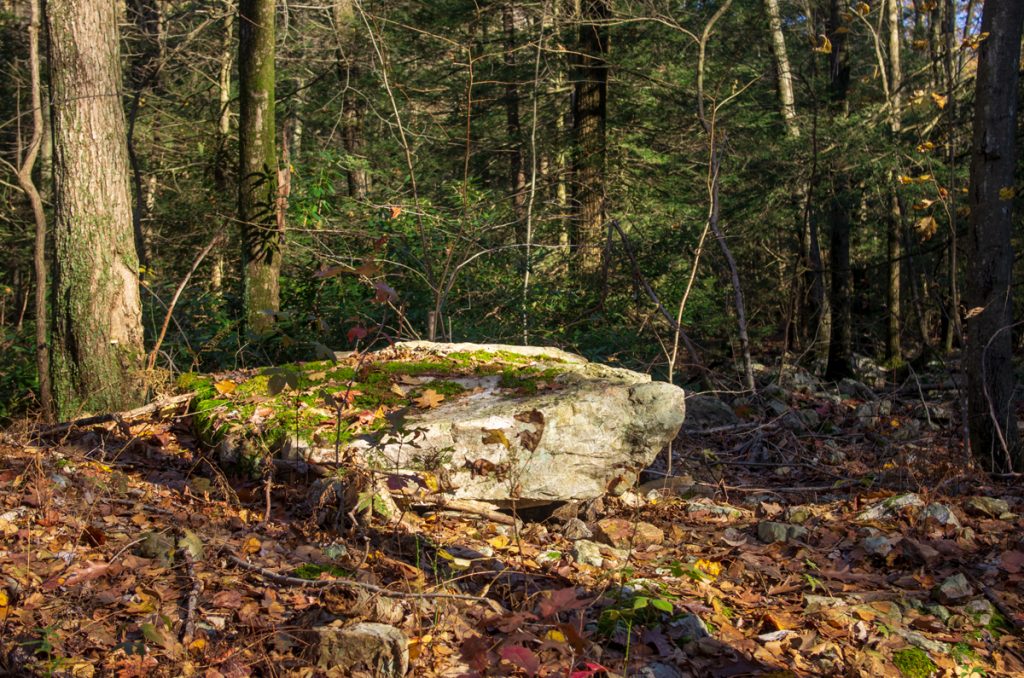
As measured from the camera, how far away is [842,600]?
4.04 meters

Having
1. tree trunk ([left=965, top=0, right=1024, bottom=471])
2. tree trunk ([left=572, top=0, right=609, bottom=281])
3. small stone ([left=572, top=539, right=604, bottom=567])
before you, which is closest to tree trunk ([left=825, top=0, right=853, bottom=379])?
tree trunk ([left=572, top=0, right=609, bottom=281])

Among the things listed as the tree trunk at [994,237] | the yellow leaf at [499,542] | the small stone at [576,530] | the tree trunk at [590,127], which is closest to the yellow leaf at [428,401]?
the yellow leaf at [499,542]

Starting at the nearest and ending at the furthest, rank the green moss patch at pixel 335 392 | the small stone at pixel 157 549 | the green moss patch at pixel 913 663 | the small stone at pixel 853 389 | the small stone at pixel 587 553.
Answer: the green moss patch at pixel 913 663
the small stone at pixel 157 549
the small stone at pixel 587 553
the green moss patch at pixel 335 392
the small stone at pixel 853 389

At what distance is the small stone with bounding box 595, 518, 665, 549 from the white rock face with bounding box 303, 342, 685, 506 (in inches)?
9.3

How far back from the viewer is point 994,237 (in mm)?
6309

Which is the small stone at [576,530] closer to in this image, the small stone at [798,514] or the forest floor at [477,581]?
the forest floor at [477,581]

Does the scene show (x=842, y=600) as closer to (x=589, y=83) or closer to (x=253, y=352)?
(x=253, y=352)

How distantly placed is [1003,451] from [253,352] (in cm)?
663

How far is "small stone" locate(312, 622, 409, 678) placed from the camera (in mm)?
2939

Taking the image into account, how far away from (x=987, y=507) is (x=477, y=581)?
3.69 meters

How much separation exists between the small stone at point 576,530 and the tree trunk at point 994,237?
364 cm

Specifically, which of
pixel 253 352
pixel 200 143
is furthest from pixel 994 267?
pixel 200 143

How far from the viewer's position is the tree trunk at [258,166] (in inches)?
315

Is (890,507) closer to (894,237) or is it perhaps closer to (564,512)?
(564,512)
